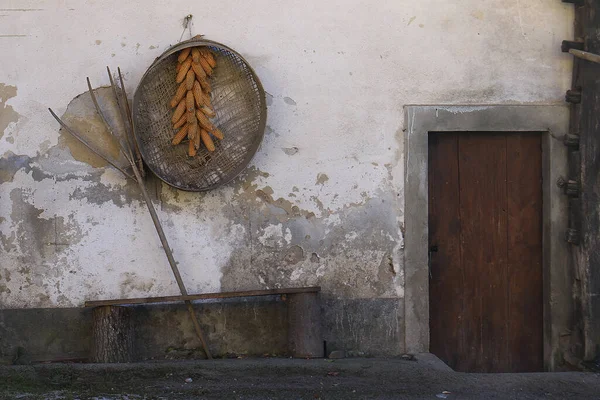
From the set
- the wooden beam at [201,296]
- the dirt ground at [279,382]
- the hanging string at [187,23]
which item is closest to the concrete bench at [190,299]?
the wooden beam at [201,296]

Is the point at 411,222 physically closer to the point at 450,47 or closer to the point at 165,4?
the point at 450,47

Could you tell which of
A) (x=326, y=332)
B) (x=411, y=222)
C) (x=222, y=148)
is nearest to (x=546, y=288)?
(x=411, y=222)

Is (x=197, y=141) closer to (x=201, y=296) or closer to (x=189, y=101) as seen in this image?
(x=189, y=101)

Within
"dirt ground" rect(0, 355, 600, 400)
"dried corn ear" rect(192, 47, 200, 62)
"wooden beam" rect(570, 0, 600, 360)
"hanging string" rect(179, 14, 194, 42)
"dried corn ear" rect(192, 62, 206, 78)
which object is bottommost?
"dirt ground" rect(0, 355, 600, 400)

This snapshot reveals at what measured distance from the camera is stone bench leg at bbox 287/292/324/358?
5.81 m

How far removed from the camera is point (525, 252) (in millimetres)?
6406

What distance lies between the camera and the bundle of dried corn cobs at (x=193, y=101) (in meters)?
5.82

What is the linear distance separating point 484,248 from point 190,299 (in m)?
2.15

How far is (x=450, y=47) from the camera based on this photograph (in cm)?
612

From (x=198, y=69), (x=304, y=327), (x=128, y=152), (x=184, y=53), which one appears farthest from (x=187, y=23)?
(x=304, y=327)

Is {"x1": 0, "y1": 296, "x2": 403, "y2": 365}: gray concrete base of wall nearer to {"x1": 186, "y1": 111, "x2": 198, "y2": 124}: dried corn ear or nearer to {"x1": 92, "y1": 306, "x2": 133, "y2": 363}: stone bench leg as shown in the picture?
{"x1": 92, "y1": 306, "x2": 133, "y2": 363}: stone bench leg

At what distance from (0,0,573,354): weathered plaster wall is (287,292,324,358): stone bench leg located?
248 millimetres

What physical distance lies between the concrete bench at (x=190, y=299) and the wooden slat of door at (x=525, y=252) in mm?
1523

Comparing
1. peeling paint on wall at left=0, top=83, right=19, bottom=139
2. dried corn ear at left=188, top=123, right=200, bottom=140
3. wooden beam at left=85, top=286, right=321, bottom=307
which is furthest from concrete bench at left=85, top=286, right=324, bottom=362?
peeling paint on wall at left=0, top=83, right=19, bottom=139
